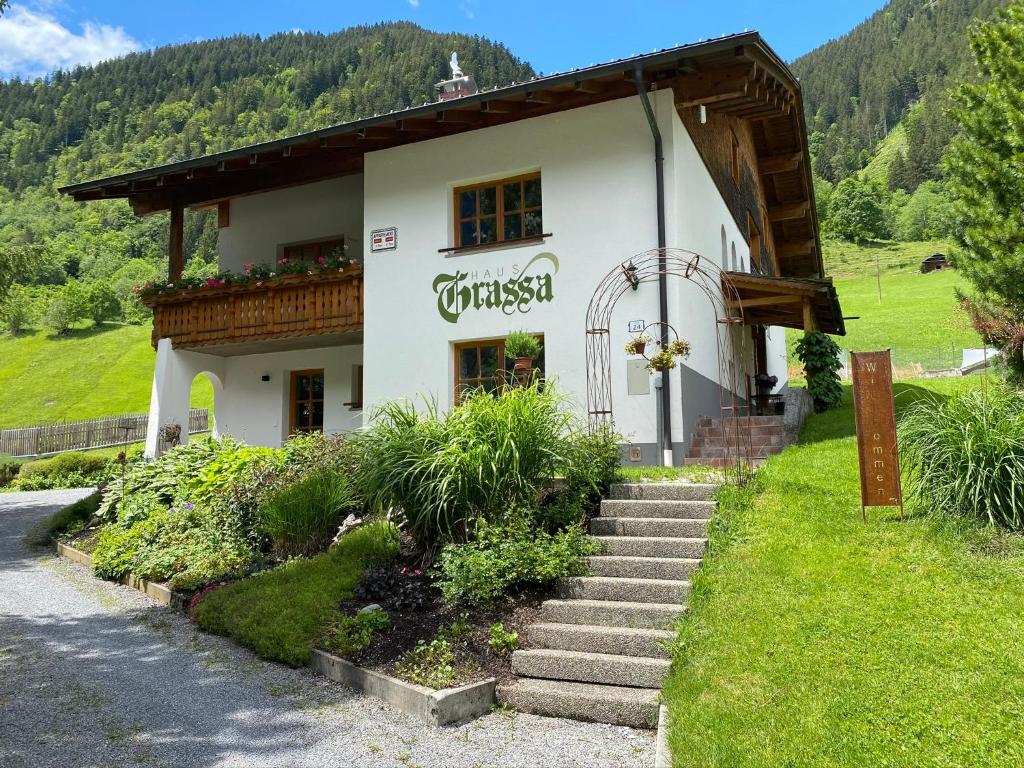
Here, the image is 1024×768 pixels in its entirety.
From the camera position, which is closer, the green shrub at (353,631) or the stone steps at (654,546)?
the green shrub at (353,631)

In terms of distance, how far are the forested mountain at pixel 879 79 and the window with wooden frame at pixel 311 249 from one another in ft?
325

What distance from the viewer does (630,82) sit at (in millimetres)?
11070

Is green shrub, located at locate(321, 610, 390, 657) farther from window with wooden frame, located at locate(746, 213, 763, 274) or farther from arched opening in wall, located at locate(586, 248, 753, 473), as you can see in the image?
window with wooden frame, located at locate(746, 213, 763, 274)

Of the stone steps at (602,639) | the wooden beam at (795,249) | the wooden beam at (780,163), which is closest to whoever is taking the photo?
the stone steps at (602,639)

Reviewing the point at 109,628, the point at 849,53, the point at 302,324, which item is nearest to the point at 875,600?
the point at 109,628

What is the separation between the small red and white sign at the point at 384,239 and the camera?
1303cm

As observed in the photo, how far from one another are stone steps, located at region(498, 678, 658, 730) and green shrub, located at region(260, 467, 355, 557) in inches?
153

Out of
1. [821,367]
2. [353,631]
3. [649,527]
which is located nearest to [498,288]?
[649,527]

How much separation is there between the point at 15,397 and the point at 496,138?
41.3m

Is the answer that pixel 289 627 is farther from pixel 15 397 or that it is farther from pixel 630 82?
pixel 15 397

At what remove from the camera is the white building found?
435 inches

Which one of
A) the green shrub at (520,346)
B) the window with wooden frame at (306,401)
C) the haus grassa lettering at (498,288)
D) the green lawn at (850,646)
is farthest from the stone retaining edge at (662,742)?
the window with wooden frame at (306,401)

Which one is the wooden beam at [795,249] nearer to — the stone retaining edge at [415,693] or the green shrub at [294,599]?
the green shrub at [294,599]

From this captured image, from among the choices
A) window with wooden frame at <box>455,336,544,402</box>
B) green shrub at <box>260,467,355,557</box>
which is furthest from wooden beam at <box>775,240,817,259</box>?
green shrub at <box>260,467,355,557</box>
